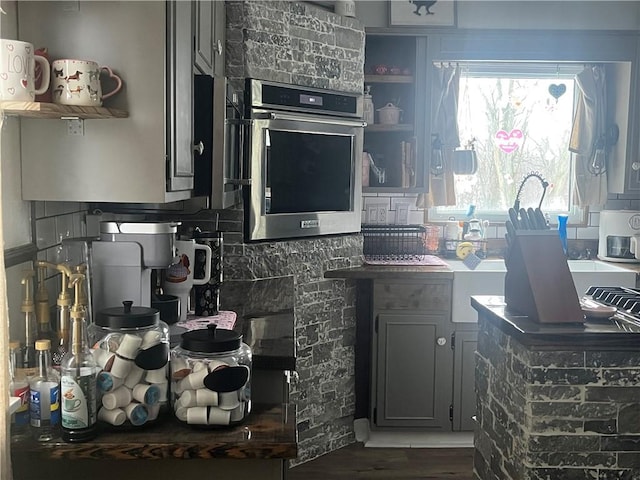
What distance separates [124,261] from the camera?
2070mm

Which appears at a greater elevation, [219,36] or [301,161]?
[219,36]

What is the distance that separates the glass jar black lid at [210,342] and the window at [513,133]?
304cm

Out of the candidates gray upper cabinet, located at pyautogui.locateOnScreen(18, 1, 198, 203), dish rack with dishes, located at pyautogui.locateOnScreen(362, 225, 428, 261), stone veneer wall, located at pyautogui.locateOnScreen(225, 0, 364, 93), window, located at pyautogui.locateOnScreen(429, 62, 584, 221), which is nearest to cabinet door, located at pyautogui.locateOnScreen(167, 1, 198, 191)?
gray upper cabinet, located at pyautogui.locateOnScreen(18, 1, 198, 203)

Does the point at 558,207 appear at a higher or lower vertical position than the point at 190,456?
higher

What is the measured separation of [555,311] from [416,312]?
4.95 feet

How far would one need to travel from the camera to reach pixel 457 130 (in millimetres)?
4367

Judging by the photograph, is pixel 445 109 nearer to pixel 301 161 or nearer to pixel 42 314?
pixel 301 161

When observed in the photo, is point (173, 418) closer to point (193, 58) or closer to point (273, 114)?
point (193, 58)

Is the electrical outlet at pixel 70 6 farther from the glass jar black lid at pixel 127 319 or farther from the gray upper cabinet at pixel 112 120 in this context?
the glass jar black lid at pixel 127 319

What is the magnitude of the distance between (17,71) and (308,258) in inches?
86.3

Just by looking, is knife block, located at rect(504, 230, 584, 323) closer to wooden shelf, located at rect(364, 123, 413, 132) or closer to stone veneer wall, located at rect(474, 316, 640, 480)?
stone veneer wall, located at rect(474, 316, 640, 480)

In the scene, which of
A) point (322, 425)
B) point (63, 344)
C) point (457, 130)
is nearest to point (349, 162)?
point (457, 130)

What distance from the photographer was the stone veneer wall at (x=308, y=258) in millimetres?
3340

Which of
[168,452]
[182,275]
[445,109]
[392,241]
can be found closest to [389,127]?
[445,109]
